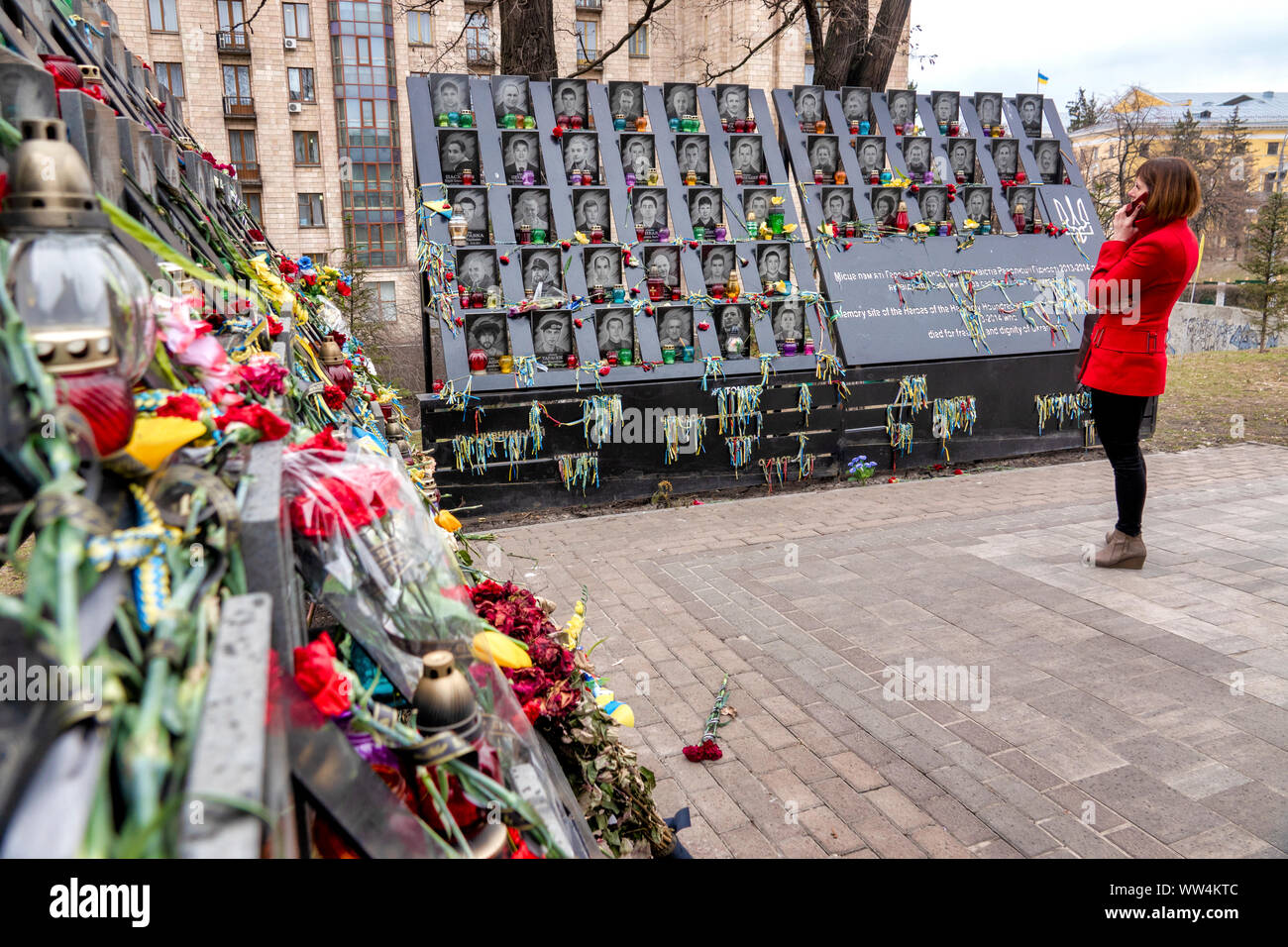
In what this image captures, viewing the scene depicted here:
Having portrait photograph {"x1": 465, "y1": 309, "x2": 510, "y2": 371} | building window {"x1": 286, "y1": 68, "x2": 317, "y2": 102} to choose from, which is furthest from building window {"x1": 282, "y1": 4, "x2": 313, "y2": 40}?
portrait photograph {"x1": 465, "y1": 309, "x2": 510, "y2": 371}

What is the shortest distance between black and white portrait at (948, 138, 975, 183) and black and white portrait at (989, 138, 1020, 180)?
0.27m

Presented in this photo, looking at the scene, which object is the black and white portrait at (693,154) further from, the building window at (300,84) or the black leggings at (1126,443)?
the building window at (300,84)

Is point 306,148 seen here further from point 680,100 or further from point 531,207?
point 531,207

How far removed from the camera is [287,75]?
101ft

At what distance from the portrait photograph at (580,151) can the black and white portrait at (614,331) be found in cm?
135

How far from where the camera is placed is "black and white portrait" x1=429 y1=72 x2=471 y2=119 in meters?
7.05

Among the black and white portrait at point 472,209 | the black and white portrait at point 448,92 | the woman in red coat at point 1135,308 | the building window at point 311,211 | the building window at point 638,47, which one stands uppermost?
the building window at point 638,47

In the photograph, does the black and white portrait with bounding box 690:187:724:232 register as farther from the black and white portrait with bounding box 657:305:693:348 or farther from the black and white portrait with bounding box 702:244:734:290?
the black and white portrait with bounding box 657:305:693:348

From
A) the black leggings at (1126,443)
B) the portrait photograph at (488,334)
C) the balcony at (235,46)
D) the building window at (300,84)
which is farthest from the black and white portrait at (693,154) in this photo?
the balcony at (235,46)

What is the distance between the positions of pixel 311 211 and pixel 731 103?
28808 mm

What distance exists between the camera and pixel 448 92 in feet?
23.3

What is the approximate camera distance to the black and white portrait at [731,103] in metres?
7.97

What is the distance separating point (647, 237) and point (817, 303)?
162 cm
